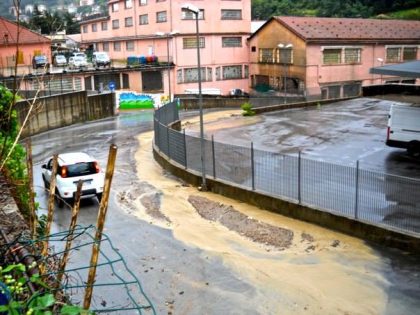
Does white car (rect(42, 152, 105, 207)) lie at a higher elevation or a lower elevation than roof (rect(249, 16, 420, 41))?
lower

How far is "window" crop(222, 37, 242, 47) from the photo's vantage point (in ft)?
203

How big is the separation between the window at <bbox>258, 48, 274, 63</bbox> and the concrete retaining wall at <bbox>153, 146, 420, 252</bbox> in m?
37.5

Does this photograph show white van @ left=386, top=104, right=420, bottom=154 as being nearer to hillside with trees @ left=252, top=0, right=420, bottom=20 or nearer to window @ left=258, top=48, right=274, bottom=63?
window @ left=258, top=48, right=274, bottom=63

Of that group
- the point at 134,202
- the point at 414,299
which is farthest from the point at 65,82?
the point at 414,299

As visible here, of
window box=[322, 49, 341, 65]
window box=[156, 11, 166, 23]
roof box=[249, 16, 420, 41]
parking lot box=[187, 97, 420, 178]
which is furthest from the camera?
window box=[156, 11, 166, 23]

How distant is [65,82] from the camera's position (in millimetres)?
56406

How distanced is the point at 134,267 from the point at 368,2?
3411 inches

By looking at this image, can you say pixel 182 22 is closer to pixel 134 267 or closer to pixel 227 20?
pixel 227 20

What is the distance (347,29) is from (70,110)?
28.8 metres

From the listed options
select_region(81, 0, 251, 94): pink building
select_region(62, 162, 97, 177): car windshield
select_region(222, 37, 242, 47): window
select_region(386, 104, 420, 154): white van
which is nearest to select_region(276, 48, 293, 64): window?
select_region(81, 0, 251, 94): pink building

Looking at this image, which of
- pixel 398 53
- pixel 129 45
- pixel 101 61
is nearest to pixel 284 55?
pixel 398 53

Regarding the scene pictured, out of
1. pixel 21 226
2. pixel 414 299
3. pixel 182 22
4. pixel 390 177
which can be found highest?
pixel 182 22

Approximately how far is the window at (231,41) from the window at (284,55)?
8.07 meters

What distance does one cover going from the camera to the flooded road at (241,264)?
11.6 m
